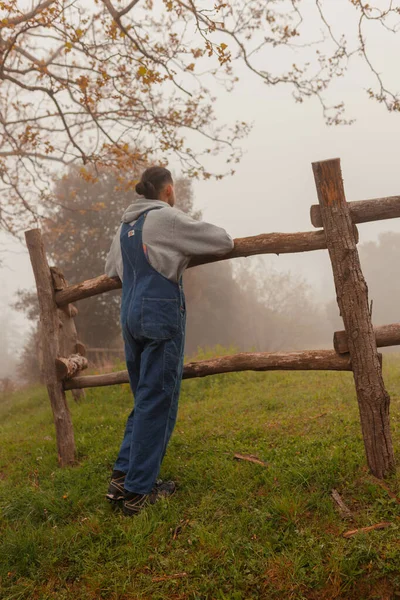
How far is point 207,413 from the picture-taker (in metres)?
5.39

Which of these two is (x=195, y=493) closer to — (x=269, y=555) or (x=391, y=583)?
(x=269, y=555)

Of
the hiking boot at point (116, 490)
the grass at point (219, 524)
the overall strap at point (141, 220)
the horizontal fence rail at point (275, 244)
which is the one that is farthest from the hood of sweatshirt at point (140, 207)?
the grass at point (219, 524)

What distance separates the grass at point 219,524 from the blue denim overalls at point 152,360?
1.06 ft

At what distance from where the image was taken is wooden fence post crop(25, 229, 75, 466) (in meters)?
4.27

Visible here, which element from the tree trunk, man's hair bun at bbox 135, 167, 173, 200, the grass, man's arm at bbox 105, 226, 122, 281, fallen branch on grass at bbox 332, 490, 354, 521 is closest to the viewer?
the grass

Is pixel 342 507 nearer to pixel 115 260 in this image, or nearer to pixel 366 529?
pixel 366 529

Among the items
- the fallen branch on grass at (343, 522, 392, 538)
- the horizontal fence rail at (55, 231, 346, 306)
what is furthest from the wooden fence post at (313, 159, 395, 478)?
the fallen branch on grass at (343, 522, 392, 538)

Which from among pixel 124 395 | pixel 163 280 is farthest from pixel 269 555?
pixel 124 395

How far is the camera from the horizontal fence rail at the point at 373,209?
118 inches

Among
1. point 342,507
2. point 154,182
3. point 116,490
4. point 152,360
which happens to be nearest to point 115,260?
point 154,182

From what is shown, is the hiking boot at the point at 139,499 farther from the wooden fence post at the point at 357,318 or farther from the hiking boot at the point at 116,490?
the wooden fence post at the point at 357,318

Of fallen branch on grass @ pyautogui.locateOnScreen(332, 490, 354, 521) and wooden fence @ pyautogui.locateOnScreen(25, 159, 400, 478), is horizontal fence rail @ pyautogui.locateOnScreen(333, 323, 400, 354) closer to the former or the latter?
wooden fence @ pyautogui.locateOnScreen(25, 159, 400, 478)

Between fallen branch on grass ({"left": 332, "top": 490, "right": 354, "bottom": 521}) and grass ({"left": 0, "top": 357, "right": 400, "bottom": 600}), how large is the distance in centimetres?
4

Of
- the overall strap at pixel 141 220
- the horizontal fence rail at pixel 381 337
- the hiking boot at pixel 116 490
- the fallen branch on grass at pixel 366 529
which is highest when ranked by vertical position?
the overall strap at pixel 141 220
